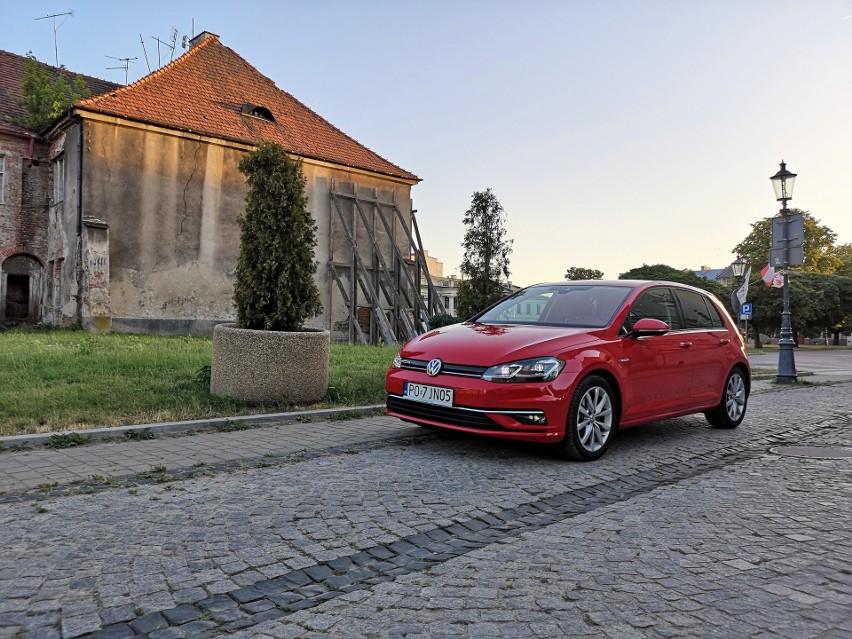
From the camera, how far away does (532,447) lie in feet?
20.1

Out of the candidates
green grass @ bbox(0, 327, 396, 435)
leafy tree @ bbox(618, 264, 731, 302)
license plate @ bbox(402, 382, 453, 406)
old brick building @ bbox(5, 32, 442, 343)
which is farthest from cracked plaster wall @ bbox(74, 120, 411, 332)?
leafy tree @ bbox(618, 264, 731, 302)

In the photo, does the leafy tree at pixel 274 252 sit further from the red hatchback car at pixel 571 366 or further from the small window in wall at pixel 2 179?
the small window in wall at pixel 2 179

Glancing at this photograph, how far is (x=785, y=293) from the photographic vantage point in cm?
1545

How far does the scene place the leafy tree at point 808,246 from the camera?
5981 cm

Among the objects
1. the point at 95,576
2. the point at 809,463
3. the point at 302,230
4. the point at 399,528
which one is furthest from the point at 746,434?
the point at 95,576

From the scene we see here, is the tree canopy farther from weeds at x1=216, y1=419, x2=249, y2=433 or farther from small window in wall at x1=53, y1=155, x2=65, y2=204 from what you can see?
weeds at x1=216, y1=419, x2=249, y2=433

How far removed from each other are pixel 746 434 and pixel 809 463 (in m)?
1.63

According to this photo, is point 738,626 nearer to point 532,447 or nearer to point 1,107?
point 532,447

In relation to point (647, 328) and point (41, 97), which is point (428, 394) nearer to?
point (647, 328)

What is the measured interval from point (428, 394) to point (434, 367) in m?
0.25

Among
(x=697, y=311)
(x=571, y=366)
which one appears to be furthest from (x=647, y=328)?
(x=697, y=311)

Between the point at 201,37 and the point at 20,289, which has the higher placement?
the point at 201,37

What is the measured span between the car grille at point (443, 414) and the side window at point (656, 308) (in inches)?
73.2

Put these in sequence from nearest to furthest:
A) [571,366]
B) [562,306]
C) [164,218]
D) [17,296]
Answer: [571,366] < [562,306] < [164,218] < [17,296]
